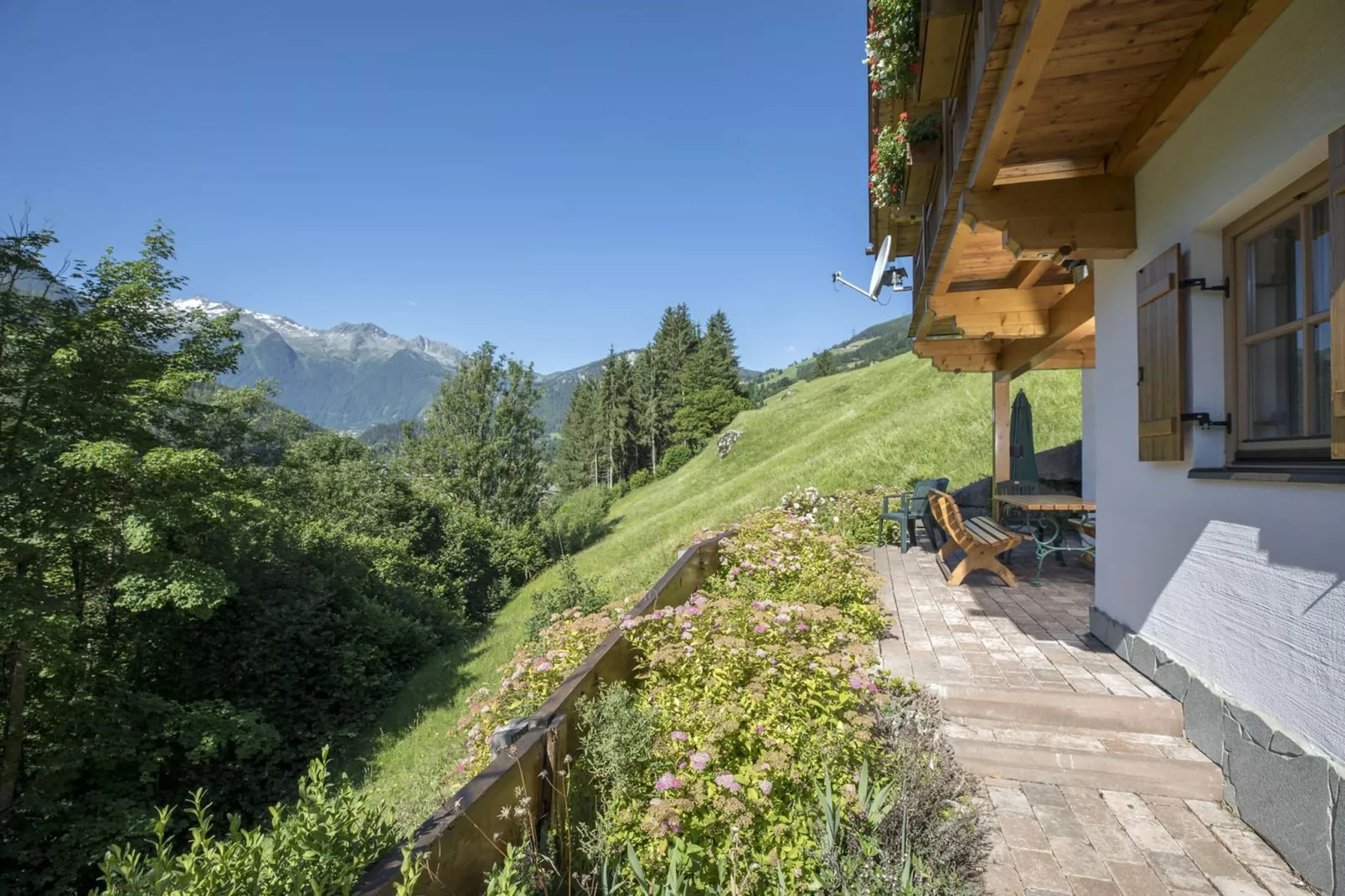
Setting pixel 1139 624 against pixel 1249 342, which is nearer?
pixel 1249 342

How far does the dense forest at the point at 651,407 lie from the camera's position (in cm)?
4159

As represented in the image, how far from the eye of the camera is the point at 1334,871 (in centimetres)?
196

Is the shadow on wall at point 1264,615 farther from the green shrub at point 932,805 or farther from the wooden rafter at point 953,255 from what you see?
the wooden rafter at point 953,255

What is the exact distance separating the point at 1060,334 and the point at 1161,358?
3.04 m

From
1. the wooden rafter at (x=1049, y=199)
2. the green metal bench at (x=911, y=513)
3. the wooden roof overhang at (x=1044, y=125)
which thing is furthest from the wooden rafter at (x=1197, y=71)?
the green metal bench at (x=911, y=513)

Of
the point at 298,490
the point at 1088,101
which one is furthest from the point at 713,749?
the point at 298,490

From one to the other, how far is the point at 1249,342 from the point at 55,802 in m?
12.6

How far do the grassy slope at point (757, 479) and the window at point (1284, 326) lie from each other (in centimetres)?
477

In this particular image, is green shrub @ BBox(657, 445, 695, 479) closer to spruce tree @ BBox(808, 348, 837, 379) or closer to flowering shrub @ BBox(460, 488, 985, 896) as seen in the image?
spruce tree @ BBox(808, 348, 837, 379)

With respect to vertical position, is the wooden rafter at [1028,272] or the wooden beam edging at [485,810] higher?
the wooden rafter at [1028,272]

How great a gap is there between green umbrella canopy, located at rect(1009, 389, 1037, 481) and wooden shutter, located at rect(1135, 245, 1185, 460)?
20.0ft

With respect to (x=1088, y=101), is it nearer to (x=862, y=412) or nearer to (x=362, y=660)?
(x=362, y=660)

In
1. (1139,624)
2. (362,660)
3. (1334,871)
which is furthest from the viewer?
(362,660)

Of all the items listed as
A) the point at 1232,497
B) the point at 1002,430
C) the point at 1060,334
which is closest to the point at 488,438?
the point at 1002,430
